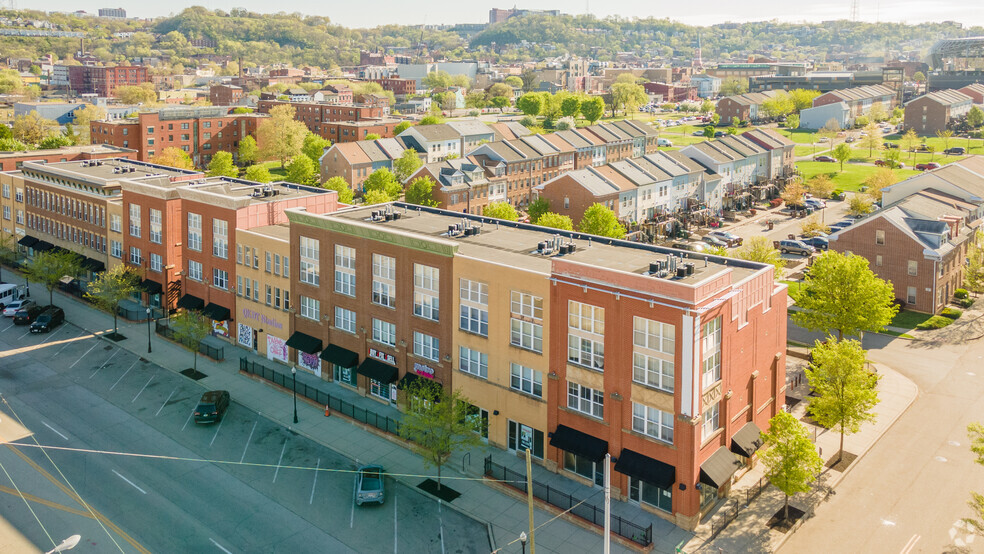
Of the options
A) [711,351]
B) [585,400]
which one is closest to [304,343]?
[585,400]

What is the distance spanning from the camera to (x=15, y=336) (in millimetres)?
65250

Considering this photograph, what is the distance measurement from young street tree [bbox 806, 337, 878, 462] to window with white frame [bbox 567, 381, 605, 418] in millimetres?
12828

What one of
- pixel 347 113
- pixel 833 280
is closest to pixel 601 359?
pixel 833 280

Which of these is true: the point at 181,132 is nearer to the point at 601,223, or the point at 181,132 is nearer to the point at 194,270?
the point at 194,270

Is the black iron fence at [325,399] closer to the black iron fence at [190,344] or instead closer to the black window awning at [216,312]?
the black iron fence at [190,344]

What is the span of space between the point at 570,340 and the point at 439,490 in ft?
34.7

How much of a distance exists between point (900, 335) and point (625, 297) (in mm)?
39761

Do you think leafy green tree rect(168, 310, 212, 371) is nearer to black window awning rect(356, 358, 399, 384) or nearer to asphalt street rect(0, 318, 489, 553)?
asphalt street rect(0, 318, 489, 553)

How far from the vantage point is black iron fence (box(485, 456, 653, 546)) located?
119ft

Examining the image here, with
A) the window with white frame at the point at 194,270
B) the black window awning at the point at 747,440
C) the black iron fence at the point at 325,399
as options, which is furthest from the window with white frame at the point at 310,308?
the black window awning at the point at 747,440

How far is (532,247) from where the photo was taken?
163 ft

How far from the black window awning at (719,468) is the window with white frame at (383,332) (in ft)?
71.2

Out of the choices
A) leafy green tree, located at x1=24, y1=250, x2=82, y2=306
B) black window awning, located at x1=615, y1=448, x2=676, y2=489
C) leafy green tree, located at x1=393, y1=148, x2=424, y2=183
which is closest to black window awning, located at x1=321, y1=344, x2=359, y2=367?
black window awning, located at x1=615, y1=448, x2=676, y2=489

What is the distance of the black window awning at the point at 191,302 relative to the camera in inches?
2586
